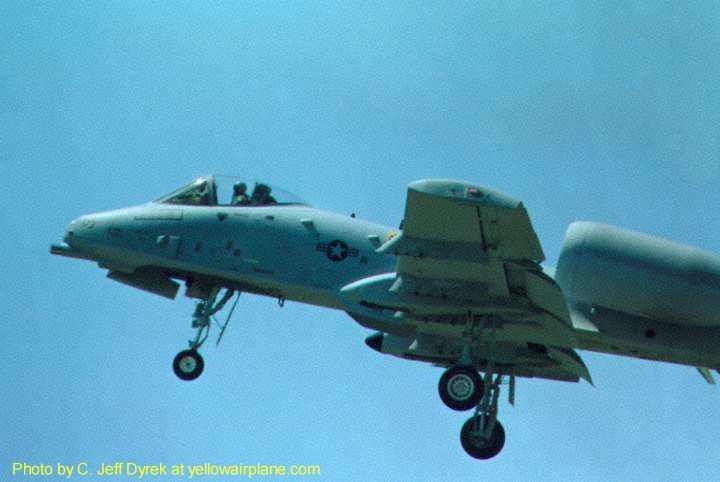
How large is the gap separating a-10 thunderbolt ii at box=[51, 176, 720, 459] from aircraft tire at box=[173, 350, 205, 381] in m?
0.02

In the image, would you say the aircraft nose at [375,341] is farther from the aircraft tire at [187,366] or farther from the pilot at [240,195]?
the pilot at [240,195]

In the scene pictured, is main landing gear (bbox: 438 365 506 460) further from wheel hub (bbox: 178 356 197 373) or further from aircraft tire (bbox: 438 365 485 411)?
wheel hub (bbox: 178 356 197 373)

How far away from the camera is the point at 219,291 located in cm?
2630

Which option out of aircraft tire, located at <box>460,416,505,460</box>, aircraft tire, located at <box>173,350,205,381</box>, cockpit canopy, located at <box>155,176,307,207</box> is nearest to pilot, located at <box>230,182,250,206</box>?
cockpit canopy, located at <box>155,176,307,207</box>

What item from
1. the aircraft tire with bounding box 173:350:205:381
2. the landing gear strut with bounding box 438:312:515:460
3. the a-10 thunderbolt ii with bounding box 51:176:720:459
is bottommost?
the aircraft tire with bounding box 173:350:205:381

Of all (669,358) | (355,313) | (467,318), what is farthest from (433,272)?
(669,358)

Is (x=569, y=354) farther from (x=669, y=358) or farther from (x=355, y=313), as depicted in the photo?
(x=355, y=313)

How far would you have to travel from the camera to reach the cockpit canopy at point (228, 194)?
25.8 meters

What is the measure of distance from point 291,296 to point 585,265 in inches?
238

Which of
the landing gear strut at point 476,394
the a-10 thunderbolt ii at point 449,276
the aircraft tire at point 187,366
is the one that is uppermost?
the a-10 thunderbolt ii at point 449,276

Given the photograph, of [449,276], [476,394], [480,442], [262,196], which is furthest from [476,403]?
[262,196]

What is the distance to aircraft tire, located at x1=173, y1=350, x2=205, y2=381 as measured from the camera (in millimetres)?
25969

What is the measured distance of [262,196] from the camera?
25.8m

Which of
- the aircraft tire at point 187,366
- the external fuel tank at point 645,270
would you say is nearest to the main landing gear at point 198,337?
the aircraft tire at point 187,366
